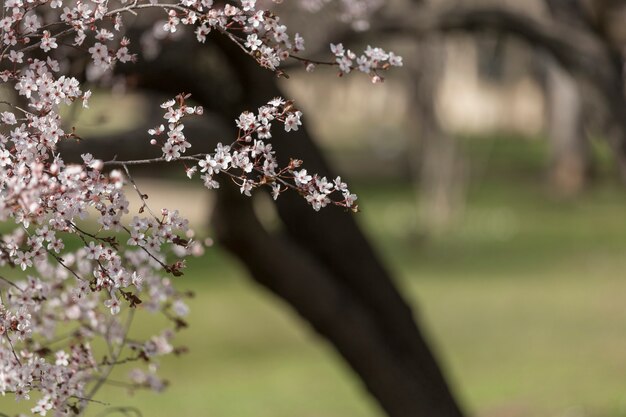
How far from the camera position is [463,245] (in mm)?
24562

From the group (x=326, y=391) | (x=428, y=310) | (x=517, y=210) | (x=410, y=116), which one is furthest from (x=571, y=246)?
(x=326, y=391)

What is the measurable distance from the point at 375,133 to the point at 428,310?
26.4 m

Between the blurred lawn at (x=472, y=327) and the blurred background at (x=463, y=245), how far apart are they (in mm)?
43

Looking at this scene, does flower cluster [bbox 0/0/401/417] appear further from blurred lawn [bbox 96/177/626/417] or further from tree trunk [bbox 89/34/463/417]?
blurred lawn [bbox 96/177/626/417]

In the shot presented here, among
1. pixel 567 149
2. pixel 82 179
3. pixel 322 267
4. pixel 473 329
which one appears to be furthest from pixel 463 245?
pixel 82 179

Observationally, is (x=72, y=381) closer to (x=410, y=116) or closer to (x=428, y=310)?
(x=428, y=310)

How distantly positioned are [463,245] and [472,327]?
7.17 metres

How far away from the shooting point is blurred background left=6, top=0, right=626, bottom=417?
7320 millimetres

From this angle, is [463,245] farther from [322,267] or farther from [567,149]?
[322,267]

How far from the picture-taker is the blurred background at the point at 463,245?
24.0 ft

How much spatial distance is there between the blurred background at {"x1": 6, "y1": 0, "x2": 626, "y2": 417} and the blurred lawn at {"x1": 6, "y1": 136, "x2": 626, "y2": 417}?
0.04 metres

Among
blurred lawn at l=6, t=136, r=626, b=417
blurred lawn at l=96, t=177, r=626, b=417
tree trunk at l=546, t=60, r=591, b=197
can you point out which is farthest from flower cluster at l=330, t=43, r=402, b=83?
tree trunk at l=546, t=60, r=591, b=197

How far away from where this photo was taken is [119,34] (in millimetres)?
6871

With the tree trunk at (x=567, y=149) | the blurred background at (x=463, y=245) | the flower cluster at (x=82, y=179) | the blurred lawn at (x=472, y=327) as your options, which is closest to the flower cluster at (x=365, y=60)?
the flower cluster at (x=82, y=179)
